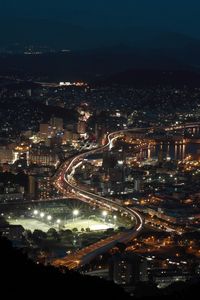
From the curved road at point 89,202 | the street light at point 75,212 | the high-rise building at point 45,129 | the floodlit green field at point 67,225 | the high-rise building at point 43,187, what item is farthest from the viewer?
the high-rise building at point 45,129

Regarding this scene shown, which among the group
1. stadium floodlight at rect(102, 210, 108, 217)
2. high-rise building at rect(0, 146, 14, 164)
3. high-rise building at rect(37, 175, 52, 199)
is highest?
high-rise building at rect(0, 146, 14, 164)

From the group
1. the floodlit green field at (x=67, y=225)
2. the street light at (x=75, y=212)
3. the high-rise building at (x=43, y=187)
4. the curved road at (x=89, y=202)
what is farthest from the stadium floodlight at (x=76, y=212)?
the high-rise building at (x=43, y=187)

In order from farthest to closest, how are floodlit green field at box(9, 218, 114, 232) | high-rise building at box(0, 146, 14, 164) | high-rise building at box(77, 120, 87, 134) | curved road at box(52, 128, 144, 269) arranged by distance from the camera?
high-rise building at box(77, 120, 87, 134)
high-rise building at box(0, 146, 14, 164)
floodlit green field at box(9, 218, 114, 232)
curved road at box(52, 128, 144, 269)

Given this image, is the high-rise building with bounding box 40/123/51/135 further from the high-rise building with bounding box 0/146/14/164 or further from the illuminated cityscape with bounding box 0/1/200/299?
the high-rise building with bounding box 0/146/14/164

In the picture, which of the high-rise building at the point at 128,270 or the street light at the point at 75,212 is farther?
the street light at the point at 75,212

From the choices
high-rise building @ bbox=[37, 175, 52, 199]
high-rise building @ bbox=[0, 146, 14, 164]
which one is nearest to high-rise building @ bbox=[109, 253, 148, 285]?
high-rise building @ bbox=[37, 175, 52, 199]

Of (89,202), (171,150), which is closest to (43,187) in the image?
(89,202)

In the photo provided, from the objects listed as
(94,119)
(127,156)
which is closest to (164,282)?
(127,156)

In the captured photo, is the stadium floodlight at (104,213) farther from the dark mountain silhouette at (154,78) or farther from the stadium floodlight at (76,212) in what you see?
the dark mountain silhouette at (154,78)

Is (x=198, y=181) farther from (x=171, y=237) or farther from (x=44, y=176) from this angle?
(x=171, y=237)
